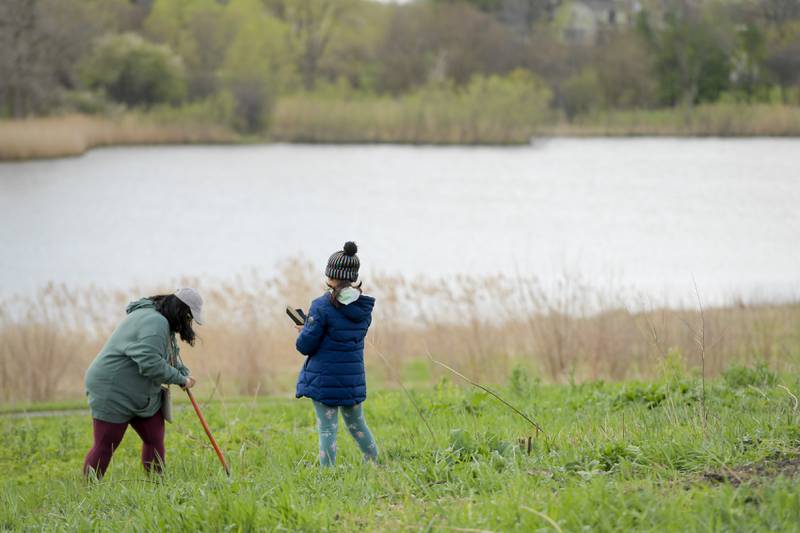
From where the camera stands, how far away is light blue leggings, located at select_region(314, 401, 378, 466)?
5.75 metres

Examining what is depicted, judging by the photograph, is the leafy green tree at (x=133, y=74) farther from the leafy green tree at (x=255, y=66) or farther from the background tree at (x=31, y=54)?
the leafy green tree at (x=255, y=66)

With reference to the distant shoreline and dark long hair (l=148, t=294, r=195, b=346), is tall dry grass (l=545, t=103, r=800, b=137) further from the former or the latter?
dark long hair (l=148, t=294, r=195, b=346)

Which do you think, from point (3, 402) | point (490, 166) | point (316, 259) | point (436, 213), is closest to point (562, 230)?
point (436, 213)

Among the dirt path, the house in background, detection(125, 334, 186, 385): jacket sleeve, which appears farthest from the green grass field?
the house in background

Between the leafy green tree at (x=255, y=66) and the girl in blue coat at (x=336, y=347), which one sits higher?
the leafy green tree at (x=255, y=66)

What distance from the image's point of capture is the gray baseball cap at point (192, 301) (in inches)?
223

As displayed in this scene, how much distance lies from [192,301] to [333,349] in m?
0.89

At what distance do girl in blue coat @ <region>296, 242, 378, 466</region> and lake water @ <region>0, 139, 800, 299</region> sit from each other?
10.4 metres

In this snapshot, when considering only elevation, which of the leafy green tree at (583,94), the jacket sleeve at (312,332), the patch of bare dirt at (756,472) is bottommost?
the patch of bare dirt at (756,472)

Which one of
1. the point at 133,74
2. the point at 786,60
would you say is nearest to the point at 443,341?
the point at 786,60

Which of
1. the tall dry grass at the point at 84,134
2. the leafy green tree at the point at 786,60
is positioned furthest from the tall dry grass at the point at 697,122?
the tall dry grass at the point at 84,134

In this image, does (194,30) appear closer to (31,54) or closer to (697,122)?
(31,54)

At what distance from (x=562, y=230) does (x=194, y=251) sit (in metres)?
10.2

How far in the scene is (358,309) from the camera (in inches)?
224
